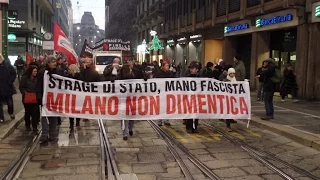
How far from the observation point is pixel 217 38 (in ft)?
94.6

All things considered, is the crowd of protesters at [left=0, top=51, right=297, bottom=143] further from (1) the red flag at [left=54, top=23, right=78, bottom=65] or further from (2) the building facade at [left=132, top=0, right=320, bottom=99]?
(2) the building facade at [left=132, top=0, right=320, bottom=99]

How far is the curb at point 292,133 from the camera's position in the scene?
28.5 feet

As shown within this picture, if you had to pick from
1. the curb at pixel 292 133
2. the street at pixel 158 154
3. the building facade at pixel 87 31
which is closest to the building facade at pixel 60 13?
the curb at pixel 292 133

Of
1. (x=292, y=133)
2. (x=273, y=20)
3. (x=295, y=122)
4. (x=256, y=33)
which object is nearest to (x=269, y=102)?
(x=295, y=122)

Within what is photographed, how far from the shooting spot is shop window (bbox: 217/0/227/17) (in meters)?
26.1

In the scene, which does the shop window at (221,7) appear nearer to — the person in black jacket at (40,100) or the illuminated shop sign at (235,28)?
the illuminated shop sign at (235,28)

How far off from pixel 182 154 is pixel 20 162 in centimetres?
293

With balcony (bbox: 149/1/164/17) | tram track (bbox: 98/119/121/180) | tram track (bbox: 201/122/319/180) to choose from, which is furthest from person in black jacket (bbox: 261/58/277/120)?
balcony (bbox: 149/1/164/17)

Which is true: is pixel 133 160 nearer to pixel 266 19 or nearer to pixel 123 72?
pixel 123 72

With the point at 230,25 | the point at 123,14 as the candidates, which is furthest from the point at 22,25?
the point at 123,14

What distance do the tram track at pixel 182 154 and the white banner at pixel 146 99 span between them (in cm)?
60

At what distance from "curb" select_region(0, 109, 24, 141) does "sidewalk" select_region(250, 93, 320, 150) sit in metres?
6.41

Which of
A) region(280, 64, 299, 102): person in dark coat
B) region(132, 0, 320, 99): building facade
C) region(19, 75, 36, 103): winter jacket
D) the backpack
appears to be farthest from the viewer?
region(132, 0, 320, 99): building facade

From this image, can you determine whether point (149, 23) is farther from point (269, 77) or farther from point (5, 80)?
point (5, 80)
